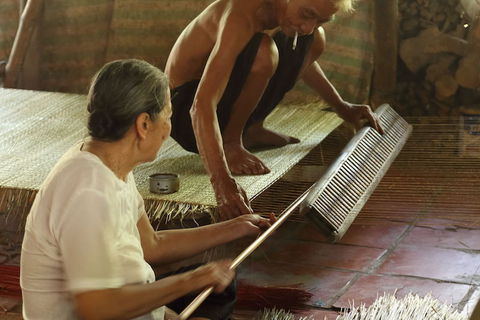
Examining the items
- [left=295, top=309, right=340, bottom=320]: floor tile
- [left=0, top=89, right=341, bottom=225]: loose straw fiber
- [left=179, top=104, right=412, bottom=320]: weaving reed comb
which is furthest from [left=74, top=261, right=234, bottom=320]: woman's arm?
[left=0, top=89, right=341, bottom=225]: loose straw fiber

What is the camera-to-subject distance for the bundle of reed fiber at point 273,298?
2.98 meters

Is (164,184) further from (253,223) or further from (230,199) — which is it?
(253,223)

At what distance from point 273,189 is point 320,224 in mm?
768

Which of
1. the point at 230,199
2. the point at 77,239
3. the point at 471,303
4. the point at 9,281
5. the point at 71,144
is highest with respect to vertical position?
the point at 77,239

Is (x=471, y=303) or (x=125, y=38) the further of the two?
(x=125, y=38)

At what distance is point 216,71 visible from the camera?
318 cm

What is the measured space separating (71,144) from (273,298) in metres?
1.55

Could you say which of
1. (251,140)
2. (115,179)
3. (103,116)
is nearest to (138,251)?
(115,179)

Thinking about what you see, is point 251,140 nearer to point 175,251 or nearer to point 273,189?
point 273,189

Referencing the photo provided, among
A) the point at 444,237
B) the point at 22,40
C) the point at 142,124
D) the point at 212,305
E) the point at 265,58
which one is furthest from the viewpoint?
the point at 22,40

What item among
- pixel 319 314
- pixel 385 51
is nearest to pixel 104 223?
pixel 319 314

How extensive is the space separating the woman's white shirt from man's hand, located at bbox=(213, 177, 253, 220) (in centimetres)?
98

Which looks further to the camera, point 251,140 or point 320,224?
point 251,140

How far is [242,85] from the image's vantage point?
3.49 m
